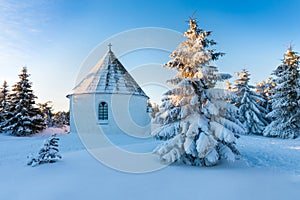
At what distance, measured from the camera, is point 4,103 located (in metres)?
25.2

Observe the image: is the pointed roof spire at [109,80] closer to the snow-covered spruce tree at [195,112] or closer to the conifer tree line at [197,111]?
the conifer tree line at [197,111]

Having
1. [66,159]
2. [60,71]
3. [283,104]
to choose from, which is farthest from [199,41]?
[283,104]

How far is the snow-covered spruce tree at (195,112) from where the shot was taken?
22.9ft

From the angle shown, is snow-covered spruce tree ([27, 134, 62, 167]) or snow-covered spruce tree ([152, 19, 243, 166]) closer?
snow-covered spruce tree ([152, 19, 243, 166])

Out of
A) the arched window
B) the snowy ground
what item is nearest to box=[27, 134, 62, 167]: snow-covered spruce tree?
the snowy ground

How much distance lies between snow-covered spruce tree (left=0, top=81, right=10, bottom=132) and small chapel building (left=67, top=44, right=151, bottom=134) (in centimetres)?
1051

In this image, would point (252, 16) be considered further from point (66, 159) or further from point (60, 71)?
point (60, 71)

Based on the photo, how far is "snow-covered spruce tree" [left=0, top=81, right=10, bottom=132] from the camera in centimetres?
2296

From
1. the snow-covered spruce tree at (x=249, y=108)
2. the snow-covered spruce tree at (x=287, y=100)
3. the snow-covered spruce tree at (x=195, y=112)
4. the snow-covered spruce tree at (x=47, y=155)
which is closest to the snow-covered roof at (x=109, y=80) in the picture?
the snow-covered spruce tree at (x=47, y=155)

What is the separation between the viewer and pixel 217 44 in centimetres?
824

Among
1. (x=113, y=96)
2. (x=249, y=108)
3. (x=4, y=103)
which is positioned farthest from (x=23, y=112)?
(x=249, y=108)

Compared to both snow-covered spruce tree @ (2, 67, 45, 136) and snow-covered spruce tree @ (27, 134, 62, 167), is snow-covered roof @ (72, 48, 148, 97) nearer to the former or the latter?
snow-covered spruce tree @ (2, 67, 45, 136)

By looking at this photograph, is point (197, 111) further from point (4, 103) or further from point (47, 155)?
point (4, 103)

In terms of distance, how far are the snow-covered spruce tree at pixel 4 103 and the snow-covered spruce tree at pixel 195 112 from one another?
2207cm
